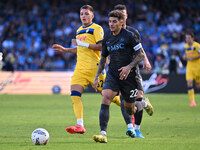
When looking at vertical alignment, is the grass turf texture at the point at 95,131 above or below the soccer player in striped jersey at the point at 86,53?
below

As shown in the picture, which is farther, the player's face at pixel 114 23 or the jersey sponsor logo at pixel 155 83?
the jersey sponsor logo at pixel 155 83

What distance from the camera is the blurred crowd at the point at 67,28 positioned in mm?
26172

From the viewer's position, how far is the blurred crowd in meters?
26.2

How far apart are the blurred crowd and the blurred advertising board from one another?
70.4 inches

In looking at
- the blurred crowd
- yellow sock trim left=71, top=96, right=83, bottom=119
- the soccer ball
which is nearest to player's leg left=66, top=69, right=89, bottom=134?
yellow sock trim left=71, top=96, right=83, bottom=119

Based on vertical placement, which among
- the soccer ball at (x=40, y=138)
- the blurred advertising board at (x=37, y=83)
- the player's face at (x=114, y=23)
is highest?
the player's face at (x=114, y=23)

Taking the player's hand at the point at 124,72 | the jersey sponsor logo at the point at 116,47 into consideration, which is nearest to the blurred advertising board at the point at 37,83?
the jersey sponsor logo at the point at 116,47

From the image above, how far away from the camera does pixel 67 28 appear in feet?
93.4

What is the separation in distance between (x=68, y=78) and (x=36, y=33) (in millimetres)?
7017

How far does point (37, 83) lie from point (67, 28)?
22.4 ft

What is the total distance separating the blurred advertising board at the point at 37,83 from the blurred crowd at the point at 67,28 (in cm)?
179

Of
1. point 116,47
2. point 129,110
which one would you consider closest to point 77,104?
point 129,110

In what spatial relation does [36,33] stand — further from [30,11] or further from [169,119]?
[169,119]

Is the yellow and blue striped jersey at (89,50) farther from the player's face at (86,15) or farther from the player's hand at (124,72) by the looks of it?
the player's hand at (124,72)
